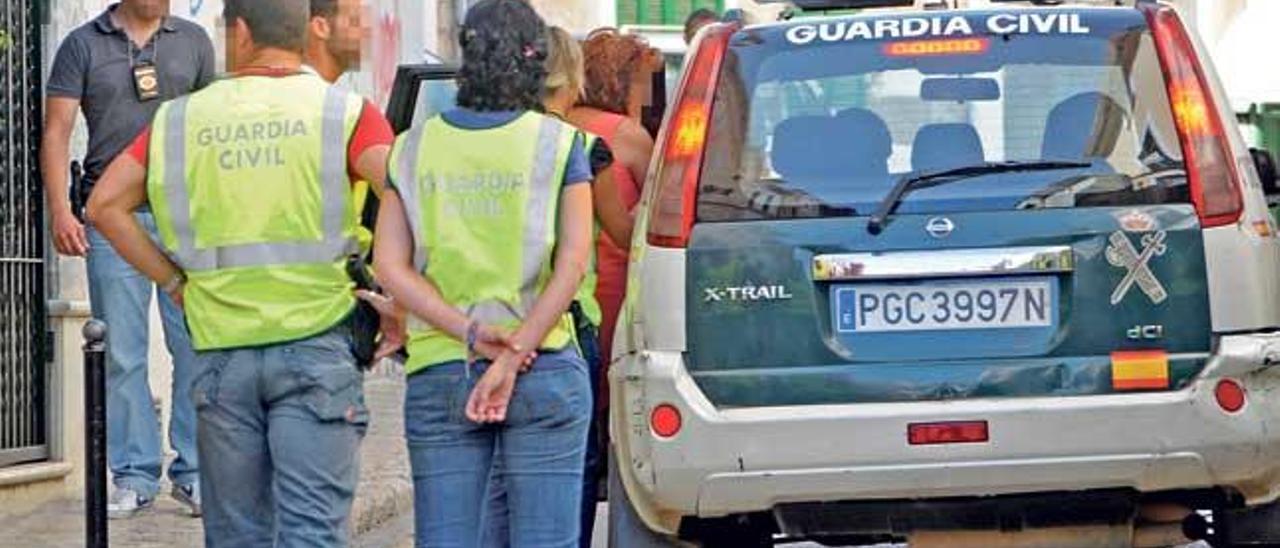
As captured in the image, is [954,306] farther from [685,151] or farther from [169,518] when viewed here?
[169,518]

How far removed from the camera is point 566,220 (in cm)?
629

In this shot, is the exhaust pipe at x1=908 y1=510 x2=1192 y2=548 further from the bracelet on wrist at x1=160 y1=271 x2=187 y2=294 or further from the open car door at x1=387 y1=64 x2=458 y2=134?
the open car door at x1=387 y1=64 x2=458 y2=134

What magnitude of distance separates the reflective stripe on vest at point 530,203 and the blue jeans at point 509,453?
5.1 inches

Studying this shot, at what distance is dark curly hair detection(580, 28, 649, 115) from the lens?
860 cm

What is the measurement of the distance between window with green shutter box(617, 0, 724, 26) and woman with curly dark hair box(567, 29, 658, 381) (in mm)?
19885

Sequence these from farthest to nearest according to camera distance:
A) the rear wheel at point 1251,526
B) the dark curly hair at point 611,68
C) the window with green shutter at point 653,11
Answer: the window with green shutter at point 653,11, the dark curly hair at point 611,68, the rear wheel at point 1251,526

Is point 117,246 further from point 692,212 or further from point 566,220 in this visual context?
point 692,212

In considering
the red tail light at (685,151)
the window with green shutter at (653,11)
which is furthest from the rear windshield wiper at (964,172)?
the window with green shutter at (653,11)

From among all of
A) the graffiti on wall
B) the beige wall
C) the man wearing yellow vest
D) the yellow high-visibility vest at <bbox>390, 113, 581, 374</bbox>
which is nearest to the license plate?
the yellow high-visibility vest at <bbox>390, 113, 581, 374</bbox>

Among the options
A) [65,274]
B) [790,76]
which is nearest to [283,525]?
[790,76]

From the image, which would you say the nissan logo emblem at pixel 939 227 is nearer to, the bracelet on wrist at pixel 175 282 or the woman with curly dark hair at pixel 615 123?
the woman with curly dark hair at pixel 615 123

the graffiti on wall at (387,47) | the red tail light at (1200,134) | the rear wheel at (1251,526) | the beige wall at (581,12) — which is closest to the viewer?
the red tail light at (1200,134)

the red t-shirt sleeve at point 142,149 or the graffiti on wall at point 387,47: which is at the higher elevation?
the graffiti on wall at point 387,47

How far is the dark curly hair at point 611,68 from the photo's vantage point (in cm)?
860
